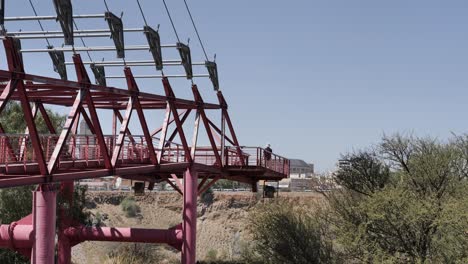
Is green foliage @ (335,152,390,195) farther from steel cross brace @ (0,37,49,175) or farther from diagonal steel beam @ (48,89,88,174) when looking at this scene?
steel cross brace @ (0,37,49,175)

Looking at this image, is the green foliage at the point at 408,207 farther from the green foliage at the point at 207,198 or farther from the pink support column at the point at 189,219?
the green foliage at the point at 207,198

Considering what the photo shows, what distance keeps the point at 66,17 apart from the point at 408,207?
16736mm

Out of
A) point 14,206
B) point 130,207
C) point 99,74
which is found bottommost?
point 130,207

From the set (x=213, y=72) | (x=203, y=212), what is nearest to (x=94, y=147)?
(x=213, y=72)

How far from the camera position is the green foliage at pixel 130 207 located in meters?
73.6

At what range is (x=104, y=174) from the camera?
18.4m

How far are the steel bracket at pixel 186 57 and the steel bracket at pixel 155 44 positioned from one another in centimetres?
198

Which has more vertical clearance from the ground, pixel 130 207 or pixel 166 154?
pixel 166 154

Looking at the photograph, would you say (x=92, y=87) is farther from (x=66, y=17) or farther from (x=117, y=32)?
(x=117, y=32)

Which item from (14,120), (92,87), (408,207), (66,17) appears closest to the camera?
(66,17)

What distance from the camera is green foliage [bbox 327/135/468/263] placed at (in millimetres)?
24234

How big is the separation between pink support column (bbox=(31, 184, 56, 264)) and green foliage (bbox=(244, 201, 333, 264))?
1918 centimetres

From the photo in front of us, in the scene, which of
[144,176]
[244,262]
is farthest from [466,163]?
[144,176]

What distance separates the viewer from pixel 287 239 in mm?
33031
